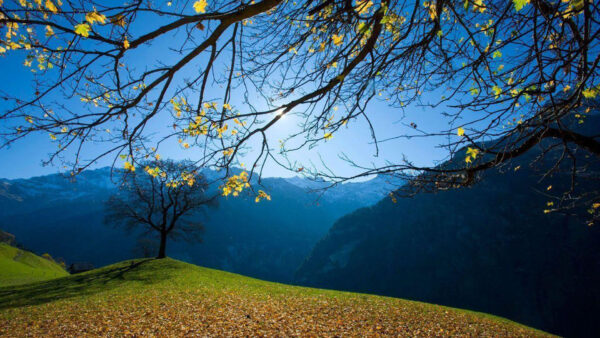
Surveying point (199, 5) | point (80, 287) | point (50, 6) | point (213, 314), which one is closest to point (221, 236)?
point (80, 287)

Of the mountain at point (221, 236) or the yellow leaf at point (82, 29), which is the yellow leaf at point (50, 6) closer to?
the yellow leaf at point (82, 29)

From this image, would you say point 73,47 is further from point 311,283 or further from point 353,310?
point 311,283

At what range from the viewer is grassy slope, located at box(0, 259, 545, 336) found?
242 inches

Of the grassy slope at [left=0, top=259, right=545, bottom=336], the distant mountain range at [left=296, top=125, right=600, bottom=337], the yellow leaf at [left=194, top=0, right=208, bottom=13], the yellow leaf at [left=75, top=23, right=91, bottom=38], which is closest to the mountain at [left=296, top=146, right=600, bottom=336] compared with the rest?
the distant mountain range at [left=296, top=125, right=600, bottom=337]

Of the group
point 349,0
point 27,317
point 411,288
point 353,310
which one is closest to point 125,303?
point 27,317

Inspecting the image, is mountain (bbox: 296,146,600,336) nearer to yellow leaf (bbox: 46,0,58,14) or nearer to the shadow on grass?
the shadow on grass

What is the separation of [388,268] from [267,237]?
3248 inches

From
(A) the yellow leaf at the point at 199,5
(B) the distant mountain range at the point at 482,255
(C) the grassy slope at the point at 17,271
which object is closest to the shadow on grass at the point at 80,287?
(C) the grassy slope at the point at 17,271

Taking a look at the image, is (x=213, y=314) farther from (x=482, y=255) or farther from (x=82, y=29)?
(x=482, y=255)

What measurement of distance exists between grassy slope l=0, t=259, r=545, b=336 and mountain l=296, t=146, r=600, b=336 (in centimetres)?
5423

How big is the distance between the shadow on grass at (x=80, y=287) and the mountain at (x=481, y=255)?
5723cm

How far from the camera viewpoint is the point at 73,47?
9.32ft

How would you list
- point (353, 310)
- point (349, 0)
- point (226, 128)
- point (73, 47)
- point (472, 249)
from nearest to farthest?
point (73, 47) < point (349, 0) < point (226, 128) < point (353, 310) < point (472, 249)

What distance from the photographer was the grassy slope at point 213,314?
242 inches
